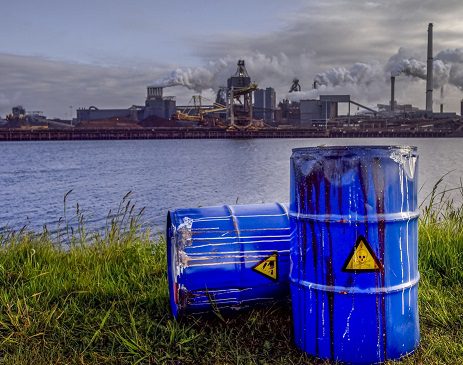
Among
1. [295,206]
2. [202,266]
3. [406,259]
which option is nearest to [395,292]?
[406,259]

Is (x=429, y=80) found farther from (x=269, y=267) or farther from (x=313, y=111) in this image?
(x=269, y=267)

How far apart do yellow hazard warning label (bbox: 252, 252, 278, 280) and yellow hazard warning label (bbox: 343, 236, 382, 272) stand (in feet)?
2.26

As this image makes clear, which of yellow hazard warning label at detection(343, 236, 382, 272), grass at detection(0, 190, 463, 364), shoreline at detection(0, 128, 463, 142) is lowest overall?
grass at detection(0, 190, 463, 364)

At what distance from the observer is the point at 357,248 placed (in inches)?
129

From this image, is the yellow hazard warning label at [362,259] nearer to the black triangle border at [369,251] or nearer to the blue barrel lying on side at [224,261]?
the black triangle border at [369,251]

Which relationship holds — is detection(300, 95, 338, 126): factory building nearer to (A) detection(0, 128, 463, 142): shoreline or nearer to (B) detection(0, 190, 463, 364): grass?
(A) detection(0, 128, 463, 142): shoreline

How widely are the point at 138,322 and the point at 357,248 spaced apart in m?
1.73

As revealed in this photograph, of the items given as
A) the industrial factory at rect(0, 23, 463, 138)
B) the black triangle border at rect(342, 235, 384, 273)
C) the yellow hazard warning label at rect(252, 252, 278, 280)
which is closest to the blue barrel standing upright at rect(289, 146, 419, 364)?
the black triangle border at rect(342, 235, 384, 273)

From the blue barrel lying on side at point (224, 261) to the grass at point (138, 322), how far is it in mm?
200

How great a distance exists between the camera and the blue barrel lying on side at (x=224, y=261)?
3.77 meters

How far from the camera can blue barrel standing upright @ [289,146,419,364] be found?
10.7ft

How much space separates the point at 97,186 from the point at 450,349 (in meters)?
29.7

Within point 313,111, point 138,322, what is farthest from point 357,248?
point 313,111

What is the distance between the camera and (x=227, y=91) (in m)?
141
